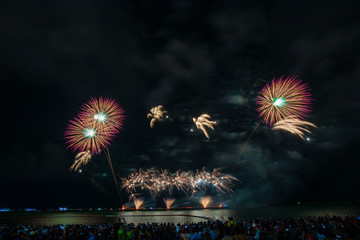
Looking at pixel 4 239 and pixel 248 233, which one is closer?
pixel 4 239

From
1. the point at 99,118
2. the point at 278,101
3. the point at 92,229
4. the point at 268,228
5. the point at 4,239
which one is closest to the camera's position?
the point at 4,239

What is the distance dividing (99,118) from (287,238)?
2423cm

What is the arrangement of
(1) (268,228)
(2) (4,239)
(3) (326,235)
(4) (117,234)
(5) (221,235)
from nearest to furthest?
1. (4) (117,234)
2. (3) (326,235)
3. (2) (4,239)
4. (5) (221,235)
5. (1) (268,228)

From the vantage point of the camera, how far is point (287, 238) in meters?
13.5

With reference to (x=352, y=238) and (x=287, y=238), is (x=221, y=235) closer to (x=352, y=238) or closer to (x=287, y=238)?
(x=287, y=238)

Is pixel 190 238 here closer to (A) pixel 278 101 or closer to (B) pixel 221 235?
(B) pixel 221 235

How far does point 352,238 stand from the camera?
1485 centimetres

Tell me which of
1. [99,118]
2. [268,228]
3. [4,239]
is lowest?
[4,239]

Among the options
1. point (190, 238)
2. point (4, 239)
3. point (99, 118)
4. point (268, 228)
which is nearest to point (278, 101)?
point (268, 228)

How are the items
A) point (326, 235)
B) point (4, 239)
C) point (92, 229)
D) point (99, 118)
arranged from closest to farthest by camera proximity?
point (326, 235)
point (4, 239)
point (92, 229)
point (99, 118)

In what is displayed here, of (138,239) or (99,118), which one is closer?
(138,239)

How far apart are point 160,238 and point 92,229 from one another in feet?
27.0

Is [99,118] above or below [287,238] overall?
above

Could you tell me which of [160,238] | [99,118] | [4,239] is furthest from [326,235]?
[99,118]
